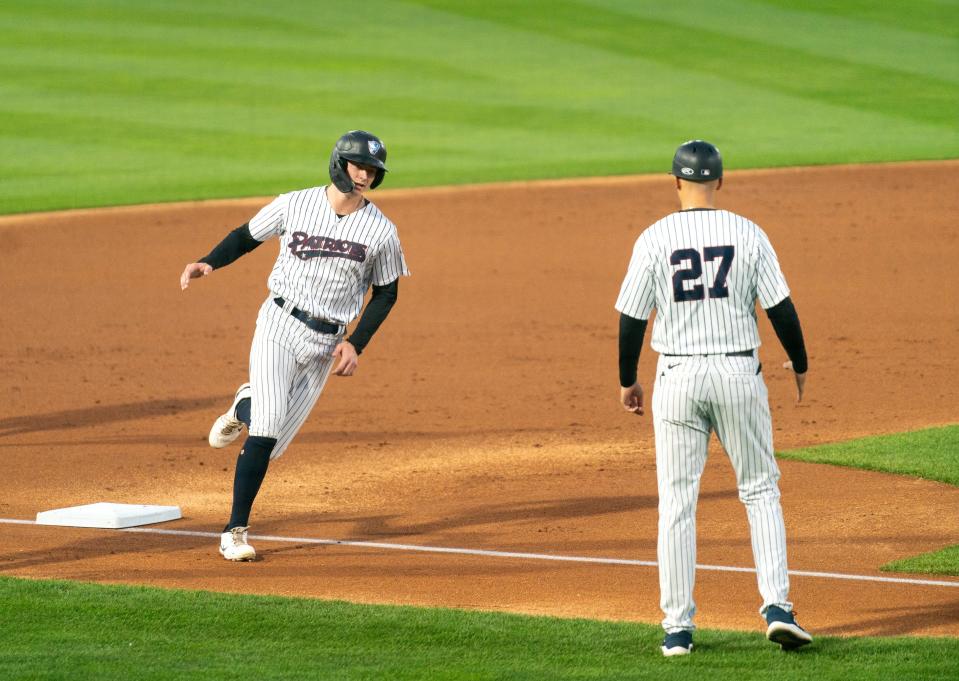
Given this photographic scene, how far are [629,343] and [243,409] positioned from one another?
2549 mm

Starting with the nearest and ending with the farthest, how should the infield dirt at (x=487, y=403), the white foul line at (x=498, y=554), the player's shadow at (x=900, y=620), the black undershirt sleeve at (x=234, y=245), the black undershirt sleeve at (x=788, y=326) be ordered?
the black undershirt sleeve at (x=788, y=326) < the player's shadow at (x=900, y=620) < the white foul line at (x=498, y=554) < the infield dirt at (x=487, y=403) < the black undershirt sleeve at (x=234, y=245)

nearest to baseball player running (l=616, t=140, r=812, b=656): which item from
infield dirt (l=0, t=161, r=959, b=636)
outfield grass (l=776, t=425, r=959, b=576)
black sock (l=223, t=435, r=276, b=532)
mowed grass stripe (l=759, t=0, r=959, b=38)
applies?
infield dirt (l=0, t=161, r=959, b=636)

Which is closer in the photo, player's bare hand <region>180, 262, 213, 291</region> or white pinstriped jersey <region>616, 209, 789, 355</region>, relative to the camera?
white pinstriped jersey <region>616, 209, 789, 355</region>

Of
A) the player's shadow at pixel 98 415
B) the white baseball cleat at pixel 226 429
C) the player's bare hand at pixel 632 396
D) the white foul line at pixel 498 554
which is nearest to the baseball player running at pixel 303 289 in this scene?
the white baseball cleat at pixel 226 429

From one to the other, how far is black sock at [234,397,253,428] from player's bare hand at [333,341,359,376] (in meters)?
0.54

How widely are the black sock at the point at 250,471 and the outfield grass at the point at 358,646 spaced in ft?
2.73

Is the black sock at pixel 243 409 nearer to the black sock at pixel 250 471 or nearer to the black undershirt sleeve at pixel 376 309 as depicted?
the black sock at pixel 250 471

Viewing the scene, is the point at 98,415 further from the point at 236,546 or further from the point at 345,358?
the point at 345,358

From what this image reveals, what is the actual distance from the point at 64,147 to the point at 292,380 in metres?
16.5

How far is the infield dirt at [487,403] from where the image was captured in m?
6.86

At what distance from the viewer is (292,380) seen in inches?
284

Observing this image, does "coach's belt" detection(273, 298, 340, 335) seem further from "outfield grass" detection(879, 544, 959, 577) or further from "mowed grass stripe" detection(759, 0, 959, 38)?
"mowed grass stripe" detection(759, 0, 959, 38)

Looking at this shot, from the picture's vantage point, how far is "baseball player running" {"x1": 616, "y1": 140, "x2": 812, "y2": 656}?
5.35 m

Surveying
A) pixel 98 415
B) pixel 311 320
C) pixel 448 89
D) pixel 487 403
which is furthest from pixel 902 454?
pixel 448 89
